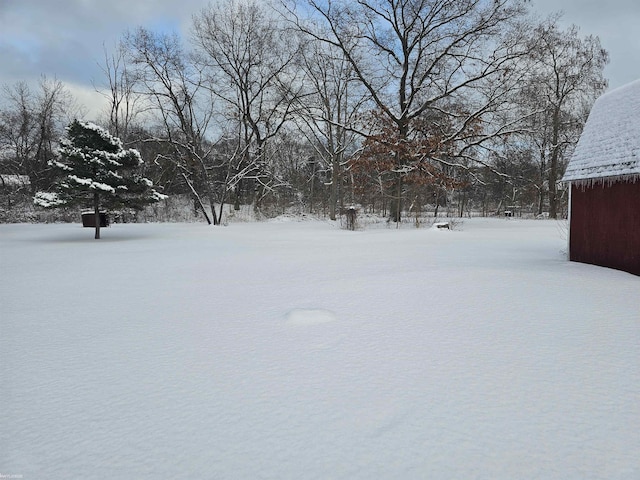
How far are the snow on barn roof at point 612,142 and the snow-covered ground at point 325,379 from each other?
7.82 ft

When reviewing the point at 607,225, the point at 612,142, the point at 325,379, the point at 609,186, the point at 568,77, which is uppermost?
the point at 568,77

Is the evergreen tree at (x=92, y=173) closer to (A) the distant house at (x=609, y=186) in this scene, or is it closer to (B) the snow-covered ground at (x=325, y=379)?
(B) the snow-covered ground at (x=325, y=379)

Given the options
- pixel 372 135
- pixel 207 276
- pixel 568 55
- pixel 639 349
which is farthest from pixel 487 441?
pixel 568 55

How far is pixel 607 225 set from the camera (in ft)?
24.3

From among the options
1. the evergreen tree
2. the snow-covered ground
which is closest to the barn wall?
the snow-covered ground

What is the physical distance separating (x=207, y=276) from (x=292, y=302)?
247 cm

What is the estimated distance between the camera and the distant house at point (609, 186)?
22.6 ft

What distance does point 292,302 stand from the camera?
4.96 metres

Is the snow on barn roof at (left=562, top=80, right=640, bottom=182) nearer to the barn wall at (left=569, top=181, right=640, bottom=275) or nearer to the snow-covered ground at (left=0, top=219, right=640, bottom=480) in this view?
the barn wall at (left=569, top=181, right=640, bottom=275)

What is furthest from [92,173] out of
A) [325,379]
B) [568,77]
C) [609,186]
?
[568,77]

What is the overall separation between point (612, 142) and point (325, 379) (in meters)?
7.96

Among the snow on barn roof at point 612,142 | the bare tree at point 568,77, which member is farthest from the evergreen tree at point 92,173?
the bare tree at point 568,77

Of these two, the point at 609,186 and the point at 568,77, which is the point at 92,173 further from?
the point at 568,77

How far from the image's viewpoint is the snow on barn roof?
22.8 feet
